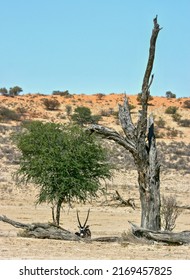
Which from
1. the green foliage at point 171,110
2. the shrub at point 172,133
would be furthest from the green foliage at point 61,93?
the shrub at point 172,133

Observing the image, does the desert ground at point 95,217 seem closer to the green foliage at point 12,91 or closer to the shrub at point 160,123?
the shrub at point 160,123

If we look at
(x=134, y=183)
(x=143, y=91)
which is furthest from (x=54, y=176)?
(x=134, y=183)

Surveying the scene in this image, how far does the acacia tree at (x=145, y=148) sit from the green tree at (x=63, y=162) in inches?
266

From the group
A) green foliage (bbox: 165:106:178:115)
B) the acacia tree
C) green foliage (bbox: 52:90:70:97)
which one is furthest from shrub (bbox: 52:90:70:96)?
the acacia tree

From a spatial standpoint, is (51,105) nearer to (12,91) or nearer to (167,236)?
(12,91)

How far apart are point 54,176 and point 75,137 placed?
6.58 feet

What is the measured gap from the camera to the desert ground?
1524 cm

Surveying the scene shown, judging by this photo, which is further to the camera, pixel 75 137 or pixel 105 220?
pixel 105 220

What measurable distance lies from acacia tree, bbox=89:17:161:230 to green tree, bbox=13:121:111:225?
266 inches

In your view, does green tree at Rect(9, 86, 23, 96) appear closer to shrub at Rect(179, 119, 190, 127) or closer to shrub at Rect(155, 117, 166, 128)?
shrub at Rect(155, 117, 166, 128)

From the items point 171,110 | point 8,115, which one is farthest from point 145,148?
point 171,110

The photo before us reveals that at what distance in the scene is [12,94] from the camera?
95.6m
